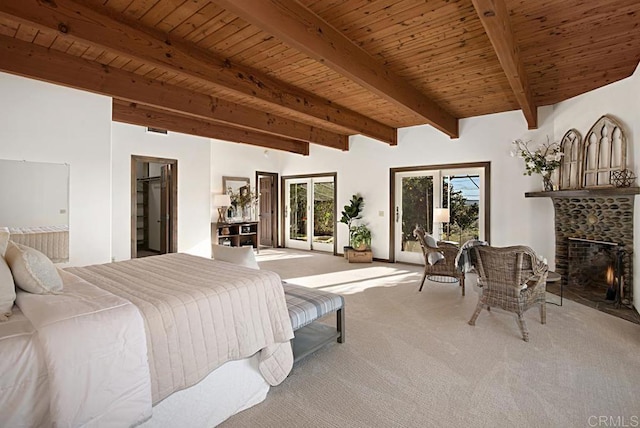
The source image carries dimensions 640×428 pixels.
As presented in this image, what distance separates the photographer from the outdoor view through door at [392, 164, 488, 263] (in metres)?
6.03

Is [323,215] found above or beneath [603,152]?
beneath

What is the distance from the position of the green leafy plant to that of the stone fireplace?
3.27 metres

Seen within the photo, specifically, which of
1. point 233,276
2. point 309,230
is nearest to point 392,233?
point 309,230

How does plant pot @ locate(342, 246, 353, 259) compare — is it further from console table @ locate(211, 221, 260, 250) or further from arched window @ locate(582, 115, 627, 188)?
arched window @ locate(582, 115, 627, 188)

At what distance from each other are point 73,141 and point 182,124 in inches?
71.1

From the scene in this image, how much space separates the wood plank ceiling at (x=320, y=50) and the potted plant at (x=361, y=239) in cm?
287

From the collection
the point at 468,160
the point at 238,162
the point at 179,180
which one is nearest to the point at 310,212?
the point at 238,162

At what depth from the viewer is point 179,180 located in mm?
6633

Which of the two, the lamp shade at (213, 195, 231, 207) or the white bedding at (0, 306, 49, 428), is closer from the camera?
the white bedding at (0, 306, 49, 428)

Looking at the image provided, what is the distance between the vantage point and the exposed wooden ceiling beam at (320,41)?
224 cm

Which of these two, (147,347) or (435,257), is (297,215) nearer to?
(435,257)

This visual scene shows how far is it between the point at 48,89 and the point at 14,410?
409 centimetres

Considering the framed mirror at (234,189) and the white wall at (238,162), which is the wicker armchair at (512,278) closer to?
the framed mirror at (234,189)

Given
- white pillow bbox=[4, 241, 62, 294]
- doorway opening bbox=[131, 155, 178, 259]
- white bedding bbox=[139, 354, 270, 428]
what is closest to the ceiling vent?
doorway opening bbox=[131, 155, 178, 259]
